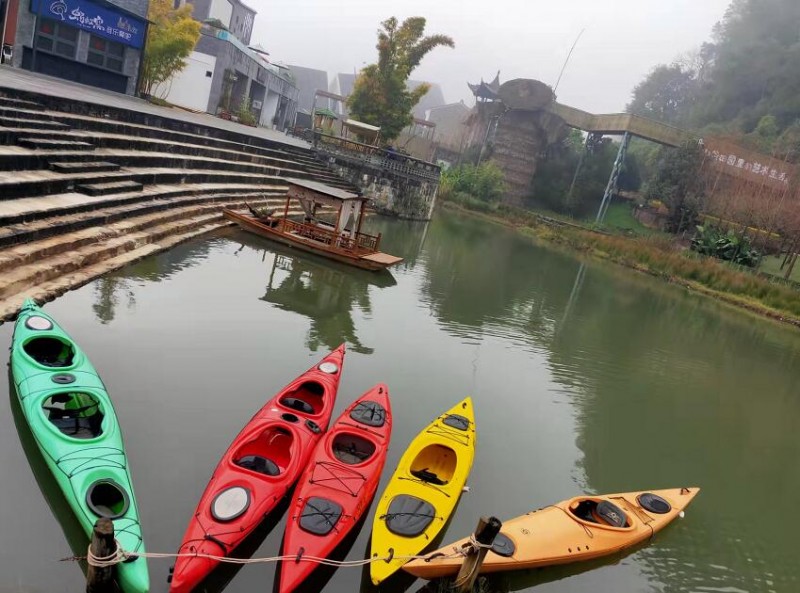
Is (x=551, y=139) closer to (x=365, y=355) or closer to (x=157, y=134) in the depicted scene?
(x=157, y=134)

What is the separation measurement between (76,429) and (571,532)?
4532mm

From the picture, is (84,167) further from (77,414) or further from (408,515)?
(408,515)

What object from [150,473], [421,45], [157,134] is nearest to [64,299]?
[150,473]

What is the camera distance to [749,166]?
107ft

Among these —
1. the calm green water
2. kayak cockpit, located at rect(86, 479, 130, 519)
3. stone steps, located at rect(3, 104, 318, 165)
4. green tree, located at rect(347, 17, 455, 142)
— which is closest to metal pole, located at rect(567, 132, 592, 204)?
green tree, located at rect(347, 17, 455, 142)

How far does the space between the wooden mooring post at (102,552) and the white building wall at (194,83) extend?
27541mm

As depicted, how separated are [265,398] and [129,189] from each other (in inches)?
282

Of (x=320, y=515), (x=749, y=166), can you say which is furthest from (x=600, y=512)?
(x=749, y=166)

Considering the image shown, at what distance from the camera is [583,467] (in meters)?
7.27

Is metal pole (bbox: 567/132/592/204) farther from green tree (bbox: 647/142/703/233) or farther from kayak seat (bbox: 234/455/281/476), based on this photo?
kayak seat (bbox: 234/455/281/476)

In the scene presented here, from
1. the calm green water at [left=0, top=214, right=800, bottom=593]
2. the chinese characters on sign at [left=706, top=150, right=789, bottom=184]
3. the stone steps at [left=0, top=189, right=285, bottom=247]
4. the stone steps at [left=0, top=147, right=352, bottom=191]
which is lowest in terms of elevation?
the calm green water at [left=0, top=214, right=800, bottom=593]

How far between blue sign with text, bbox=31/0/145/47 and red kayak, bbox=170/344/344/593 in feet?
55.0

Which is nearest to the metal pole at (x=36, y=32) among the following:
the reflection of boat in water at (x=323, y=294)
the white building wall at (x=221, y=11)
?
the reflection of boat in water at (x=323, y=294)

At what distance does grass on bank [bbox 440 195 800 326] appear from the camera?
2278cm
